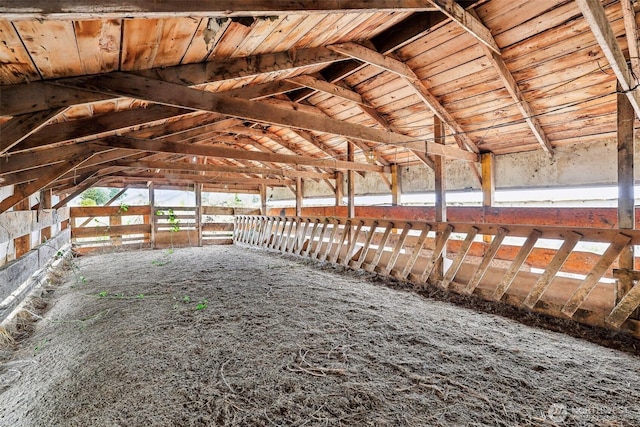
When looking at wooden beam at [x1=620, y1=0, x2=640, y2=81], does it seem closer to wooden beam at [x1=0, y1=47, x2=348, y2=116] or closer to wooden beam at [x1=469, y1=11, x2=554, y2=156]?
wooden beam at [x1=469, y1=11, x2=554, y2=156]

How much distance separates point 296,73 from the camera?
12.1ft

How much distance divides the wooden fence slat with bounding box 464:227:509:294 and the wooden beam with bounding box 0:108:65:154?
3.60 metres

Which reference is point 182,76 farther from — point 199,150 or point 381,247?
point 381,247

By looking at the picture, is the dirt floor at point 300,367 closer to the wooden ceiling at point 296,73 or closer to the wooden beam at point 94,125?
the wooden ceiling at point 296,73

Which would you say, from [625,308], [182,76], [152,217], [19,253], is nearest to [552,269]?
[625,308]

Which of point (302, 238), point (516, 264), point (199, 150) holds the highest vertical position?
point (199, 150)

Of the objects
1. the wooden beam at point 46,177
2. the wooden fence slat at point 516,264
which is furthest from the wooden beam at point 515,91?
the wooden beam at point 46,177

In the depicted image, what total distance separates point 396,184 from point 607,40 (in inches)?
189

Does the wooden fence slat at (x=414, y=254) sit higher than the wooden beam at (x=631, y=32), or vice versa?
the wooden beam at (x=631, y=32)

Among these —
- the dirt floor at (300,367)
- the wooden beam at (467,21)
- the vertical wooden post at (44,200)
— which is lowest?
the dirt floor at (300,367)

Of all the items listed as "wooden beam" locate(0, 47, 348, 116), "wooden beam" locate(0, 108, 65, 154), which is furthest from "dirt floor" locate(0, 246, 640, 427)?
"wooden beam" locate(0, 47, 348, 116)

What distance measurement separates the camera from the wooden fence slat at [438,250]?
137 inches

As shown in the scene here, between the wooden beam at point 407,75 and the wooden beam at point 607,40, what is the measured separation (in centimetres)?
191

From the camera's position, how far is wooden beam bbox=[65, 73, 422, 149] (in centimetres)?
176
